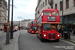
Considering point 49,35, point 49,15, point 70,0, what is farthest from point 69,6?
point 49,35

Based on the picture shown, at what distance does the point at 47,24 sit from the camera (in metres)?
12.0

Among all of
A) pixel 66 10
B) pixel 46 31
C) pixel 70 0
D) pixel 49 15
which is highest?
pixel 70 0

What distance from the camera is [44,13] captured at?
12227 mm

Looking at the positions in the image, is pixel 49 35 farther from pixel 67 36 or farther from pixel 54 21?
pixel 67 36

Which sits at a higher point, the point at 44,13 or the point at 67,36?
the point at 44,13

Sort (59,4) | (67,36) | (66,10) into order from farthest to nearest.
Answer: (59,4), (66,10), (67,36)

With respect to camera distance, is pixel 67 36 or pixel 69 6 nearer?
pixel 67 36

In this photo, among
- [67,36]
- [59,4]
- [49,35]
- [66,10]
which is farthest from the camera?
[59,4]

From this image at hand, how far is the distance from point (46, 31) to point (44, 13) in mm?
2265

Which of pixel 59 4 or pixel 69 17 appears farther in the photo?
pixel 59 4

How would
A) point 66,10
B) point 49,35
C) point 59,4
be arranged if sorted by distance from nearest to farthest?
point 49,35, point 66,10, point 59,4

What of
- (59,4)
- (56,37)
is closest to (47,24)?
(56,37)

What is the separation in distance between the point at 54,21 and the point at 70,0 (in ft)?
35.3

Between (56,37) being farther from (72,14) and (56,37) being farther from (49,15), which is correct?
(72,14)
